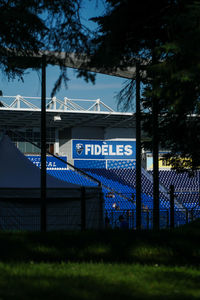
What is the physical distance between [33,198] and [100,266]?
958cm

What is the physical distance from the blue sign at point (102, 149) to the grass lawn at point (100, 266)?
45.1 metres

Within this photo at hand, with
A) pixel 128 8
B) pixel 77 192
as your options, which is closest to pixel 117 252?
pixel 128 8

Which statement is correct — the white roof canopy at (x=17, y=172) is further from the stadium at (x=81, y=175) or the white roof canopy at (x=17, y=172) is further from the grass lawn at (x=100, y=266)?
the grass lawn at (x=100, y=266)

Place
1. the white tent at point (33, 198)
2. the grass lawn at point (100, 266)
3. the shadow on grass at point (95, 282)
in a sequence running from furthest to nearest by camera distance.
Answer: the white tent at point (33, 198)
the grass lawn at point (100, 266)
the shadow on grass at point (95, 282)

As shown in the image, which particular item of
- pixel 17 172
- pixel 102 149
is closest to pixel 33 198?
pixel 17 172

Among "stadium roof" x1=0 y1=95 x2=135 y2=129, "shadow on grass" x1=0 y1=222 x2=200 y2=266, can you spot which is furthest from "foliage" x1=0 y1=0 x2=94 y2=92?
"stadium roof" x1=0 y1=95 x2=135 y2=129

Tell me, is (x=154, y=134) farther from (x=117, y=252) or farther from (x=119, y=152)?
(x=119, y=152)

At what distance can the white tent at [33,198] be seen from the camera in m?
16.1

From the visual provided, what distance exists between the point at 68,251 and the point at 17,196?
23.0ft

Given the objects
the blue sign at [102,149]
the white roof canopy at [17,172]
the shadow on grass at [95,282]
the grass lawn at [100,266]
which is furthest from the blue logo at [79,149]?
the shadow on grass at [95,282]

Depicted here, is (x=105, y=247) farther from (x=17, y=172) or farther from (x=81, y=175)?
(x=81, y=175)

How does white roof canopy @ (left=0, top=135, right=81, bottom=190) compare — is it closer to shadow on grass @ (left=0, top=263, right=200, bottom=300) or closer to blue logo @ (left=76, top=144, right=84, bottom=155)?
shadow on grass @ (left=0, top=263, right=200, bottom=300)

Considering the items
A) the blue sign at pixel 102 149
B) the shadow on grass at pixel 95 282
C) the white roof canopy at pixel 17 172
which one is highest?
the blue sign at pixel 102 149

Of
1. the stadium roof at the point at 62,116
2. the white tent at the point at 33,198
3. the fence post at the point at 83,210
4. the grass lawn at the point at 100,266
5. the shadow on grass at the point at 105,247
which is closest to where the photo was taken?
the grass lawn at the point at 100,266
